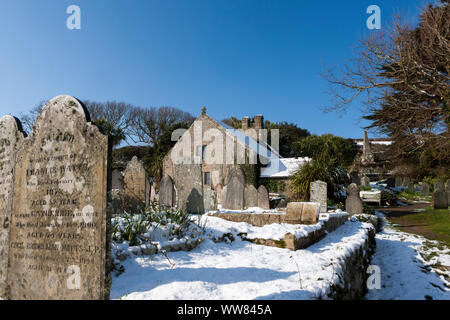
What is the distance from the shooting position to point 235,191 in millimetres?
9555

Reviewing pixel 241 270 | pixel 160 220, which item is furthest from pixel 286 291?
pixel 160 220

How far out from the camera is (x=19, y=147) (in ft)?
11.4

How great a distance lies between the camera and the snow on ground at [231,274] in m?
3.01

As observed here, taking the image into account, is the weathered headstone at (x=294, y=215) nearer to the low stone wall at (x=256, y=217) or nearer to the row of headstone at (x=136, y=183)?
the low stone wall at (x=256, y=217)

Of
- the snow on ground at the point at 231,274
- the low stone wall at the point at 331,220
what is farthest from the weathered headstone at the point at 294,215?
the snow on ground at the point at 231,274

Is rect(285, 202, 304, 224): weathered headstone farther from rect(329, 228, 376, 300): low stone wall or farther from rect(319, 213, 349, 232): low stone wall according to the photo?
rect(329, 228, 376, 300): low stone wall

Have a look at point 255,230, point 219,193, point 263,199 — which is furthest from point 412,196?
point 255,230

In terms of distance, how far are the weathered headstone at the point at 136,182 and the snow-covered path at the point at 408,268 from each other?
6.36m

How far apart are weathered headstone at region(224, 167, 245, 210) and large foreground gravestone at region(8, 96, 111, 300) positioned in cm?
675

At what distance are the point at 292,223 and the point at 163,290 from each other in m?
4.49

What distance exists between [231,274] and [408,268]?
4803 millimetres

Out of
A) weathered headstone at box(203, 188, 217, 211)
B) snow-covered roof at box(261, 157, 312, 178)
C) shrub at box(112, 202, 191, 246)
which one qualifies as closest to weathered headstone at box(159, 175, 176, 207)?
weathered headstone at box(203, 188, 217, 211)

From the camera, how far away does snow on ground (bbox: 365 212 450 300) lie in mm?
5078
